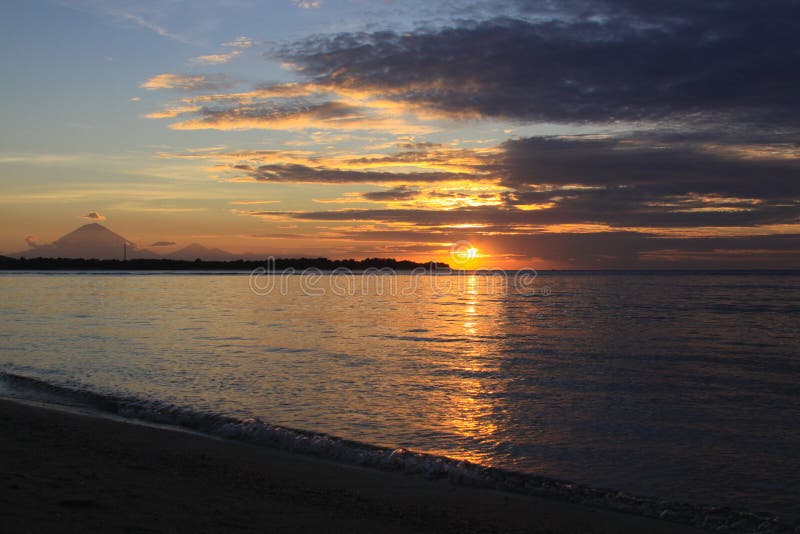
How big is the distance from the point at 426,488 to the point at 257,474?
285cm

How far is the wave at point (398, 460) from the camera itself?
361 inches

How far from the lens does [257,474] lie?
1026 centimetres

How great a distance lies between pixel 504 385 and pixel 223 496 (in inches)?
467

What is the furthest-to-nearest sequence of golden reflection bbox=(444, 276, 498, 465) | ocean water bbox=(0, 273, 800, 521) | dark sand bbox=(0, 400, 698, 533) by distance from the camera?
golden reflection bbox=(444, 276, 498, 465), ocean water bbox=(0, 273, 800, 521), dark sand bbox=(0, 400, 698, 533)

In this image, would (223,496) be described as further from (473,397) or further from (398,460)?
(473,397)

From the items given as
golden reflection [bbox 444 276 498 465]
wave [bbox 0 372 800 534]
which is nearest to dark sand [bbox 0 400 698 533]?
wave [bbox 0 372 800 534]

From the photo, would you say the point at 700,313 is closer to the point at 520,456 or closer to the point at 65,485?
the point at 520,456

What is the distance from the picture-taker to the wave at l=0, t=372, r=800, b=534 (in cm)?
916

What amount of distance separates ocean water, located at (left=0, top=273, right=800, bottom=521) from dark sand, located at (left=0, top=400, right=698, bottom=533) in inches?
68.1

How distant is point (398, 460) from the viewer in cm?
1149

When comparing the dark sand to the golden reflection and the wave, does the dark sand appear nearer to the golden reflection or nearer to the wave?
the wave

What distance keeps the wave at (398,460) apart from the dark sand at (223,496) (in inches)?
14.1

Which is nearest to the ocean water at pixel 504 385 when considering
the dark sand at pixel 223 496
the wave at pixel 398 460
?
the wave at pixel 398 460

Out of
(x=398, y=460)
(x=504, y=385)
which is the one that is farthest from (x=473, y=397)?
(x=398, y=460)
